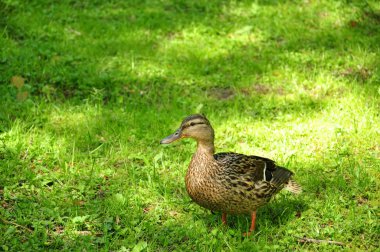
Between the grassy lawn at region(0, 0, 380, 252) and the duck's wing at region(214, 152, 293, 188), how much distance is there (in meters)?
0.39

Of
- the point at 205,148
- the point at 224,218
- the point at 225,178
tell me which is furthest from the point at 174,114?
the point at 225,178

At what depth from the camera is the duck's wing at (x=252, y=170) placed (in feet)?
16.8

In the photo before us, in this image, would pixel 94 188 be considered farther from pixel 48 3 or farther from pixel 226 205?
pixel 48 3

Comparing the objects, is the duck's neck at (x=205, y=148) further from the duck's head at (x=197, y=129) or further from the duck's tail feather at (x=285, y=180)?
the duck's tail feather at (x=285, y=180)

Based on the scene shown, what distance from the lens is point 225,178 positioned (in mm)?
5078

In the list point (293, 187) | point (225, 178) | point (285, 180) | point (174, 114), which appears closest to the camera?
point (225, 178)

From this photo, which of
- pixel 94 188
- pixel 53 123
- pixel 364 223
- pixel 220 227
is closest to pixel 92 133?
pixel 53 123

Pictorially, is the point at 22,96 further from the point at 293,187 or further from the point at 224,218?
the point at 293,187

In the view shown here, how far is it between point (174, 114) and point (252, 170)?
215 centimetres

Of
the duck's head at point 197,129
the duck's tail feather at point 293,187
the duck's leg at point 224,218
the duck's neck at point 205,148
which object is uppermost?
the duck's head at point 197,129

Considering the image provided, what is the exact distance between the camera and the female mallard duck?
5047 mm

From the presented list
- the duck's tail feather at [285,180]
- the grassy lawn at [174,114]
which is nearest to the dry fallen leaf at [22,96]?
the grassy lawn at [174,114]

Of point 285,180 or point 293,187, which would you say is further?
point 293,187

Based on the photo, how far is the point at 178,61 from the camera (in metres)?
8.38
